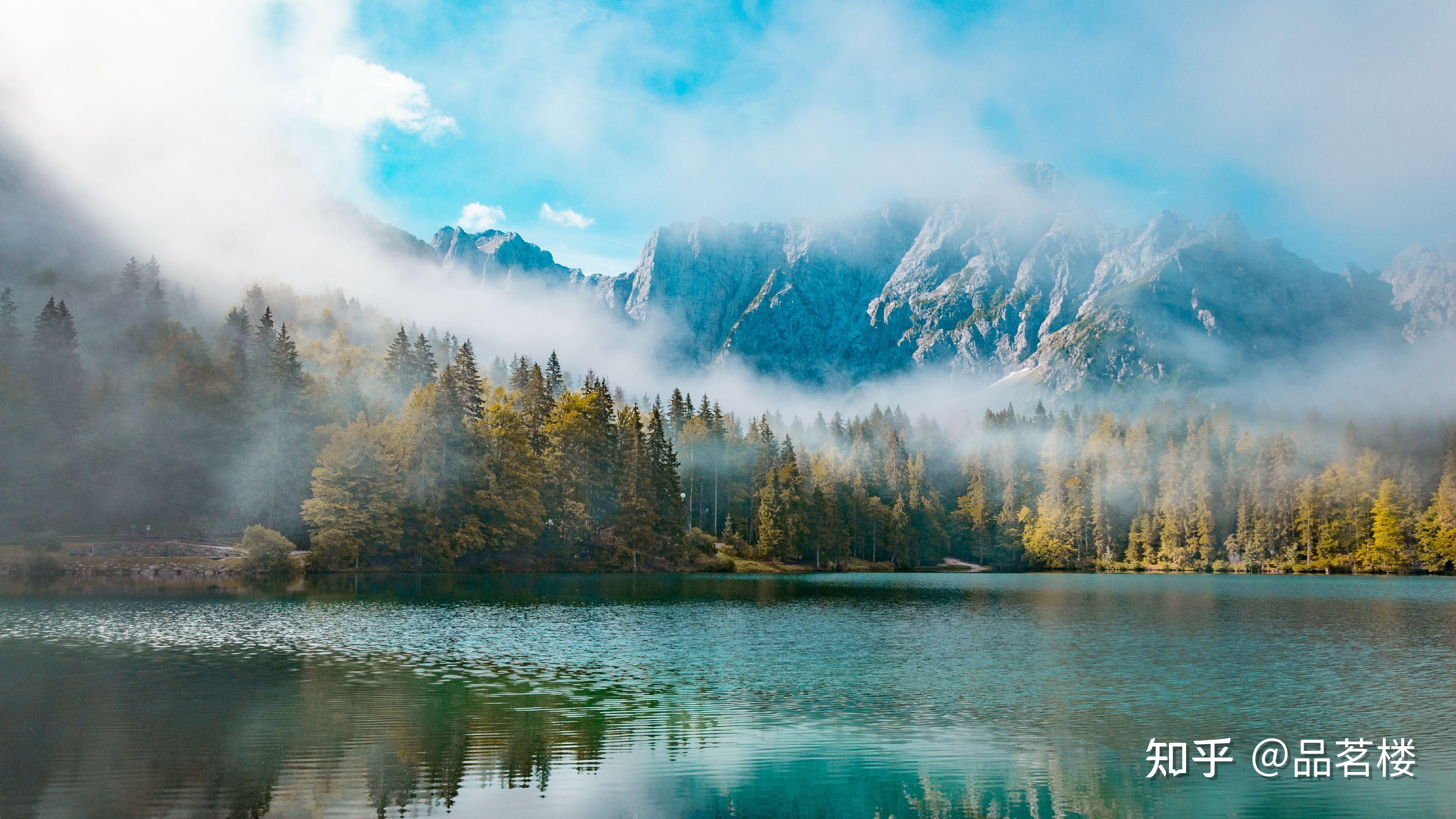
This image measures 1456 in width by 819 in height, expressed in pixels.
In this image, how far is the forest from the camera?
93562 millimetres

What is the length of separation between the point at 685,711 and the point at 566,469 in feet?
300

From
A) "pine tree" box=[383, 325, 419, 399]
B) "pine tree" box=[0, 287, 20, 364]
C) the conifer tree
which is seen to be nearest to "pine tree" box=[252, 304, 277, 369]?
"pine tree" box=[383, 325, 419, 399]

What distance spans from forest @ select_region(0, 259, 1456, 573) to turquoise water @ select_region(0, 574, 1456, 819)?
46.2 metres

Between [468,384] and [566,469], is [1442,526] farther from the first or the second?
[468,384]

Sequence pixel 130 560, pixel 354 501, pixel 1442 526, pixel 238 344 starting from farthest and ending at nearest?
pixel 1442 526, pixel 238 344, pixel 354 501, pixel 130 560

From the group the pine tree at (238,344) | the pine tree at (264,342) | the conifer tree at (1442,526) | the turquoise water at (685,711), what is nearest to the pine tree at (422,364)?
the pine tree at (264,342)

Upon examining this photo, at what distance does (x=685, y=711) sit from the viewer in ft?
81.3

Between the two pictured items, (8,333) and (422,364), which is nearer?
(8,333)

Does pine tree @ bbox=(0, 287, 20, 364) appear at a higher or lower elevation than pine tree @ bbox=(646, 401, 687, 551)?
higher

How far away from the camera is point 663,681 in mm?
29609

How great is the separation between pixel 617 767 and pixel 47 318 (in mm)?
116853

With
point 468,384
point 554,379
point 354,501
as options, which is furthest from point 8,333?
point 554,379

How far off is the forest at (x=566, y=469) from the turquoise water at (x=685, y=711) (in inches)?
1818

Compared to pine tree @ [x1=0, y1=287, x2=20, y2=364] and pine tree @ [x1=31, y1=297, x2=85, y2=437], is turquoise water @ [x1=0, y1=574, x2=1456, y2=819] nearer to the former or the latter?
pine tree @ [x1=31, y1=297, x2=85, y2=437]
